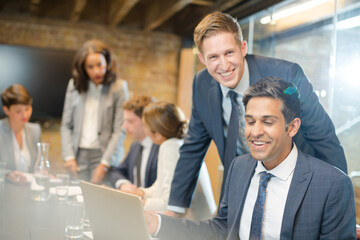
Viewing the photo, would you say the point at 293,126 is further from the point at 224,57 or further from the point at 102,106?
the point at 102,106

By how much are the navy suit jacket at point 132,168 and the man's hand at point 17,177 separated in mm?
536

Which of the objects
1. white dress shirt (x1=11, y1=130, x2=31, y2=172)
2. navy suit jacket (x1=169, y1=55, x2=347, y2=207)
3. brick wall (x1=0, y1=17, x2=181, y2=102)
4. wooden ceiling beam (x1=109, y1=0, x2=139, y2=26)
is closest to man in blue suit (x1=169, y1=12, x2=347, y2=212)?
navy suit jacket (x1=169, y1=55, x2=347, y2=207)

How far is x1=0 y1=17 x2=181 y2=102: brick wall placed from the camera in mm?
5332

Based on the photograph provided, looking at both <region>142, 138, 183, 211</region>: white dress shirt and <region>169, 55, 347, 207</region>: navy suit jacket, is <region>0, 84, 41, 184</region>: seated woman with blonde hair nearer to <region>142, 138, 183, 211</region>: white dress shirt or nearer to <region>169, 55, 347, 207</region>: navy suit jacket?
<region>142, 138, 183, 211</region>: white dress shirt

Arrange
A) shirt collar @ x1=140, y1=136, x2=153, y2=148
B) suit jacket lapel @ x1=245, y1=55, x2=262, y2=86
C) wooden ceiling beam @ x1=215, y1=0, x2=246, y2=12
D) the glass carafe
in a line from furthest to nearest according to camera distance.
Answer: wooden ceiling beam @ x1=215, y1=0, x2=246, y2=12 < shirt collar @ x1=140, y1=136, x2=153, y2=148 < the glass carafe < suit jacket lapel @ x1=245, y1=55, x2=262, y2=86

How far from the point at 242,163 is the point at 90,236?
23.0 inches

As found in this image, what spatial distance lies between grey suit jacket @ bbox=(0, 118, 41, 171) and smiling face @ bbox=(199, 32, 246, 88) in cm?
169

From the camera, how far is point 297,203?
1.30 meters

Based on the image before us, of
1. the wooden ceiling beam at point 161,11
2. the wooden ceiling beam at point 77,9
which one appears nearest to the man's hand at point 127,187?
the wooden ceiling beam at point 161,11

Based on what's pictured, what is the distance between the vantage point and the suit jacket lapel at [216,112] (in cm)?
184

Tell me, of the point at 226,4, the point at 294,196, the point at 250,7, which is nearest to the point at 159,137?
the point at 294,196

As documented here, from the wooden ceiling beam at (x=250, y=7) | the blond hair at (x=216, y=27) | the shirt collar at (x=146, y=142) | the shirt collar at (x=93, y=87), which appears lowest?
the shirt collar at (x=146, y=142)

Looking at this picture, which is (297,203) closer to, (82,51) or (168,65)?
(82,51)

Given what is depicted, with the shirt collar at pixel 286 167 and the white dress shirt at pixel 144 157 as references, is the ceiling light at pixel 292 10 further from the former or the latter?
the shirt collar at pixel 286 167
